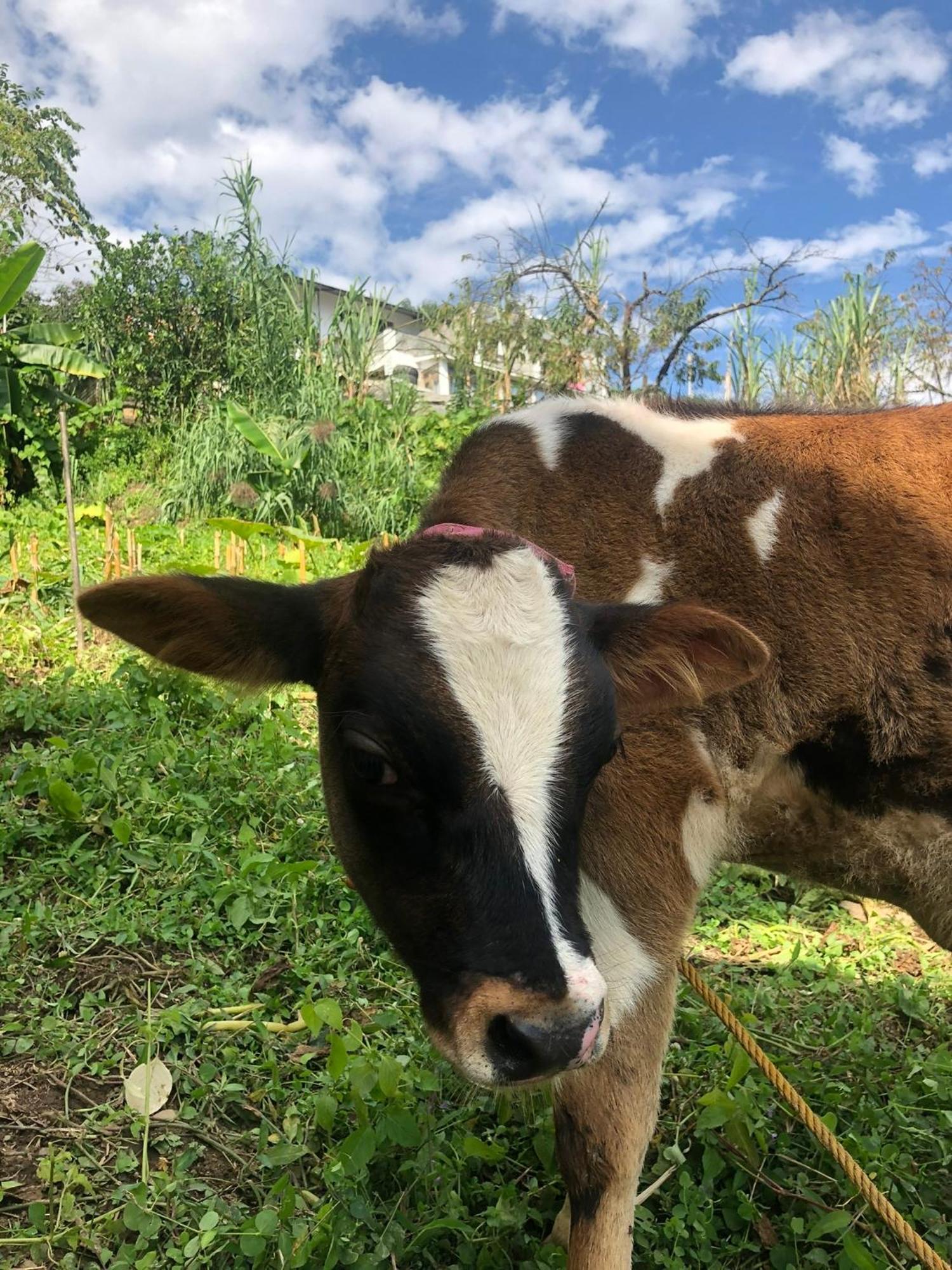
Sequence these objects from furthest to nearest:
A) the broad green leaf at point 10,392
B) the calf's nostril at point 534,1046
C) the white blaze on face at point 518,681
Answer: the broad green leaf at point 10,392
the white blaze on face at point 518,681
the calf's nostril at point 534,1046

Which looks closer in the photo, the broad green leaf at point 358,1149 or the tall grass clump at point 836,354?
the broad green leaf at point 358,1149

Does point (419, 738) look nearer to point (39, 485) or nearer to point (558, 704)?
point (558, 704)

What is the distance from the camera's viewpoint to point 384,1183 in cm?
225

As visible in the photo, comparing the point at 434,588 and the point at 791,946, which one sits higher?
the point at 434,588

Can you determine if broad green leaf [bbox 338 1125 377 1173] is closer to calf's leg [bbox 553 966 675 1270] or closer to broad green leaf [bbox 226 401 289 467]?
calf's leg [bbox 553 966 675 1270]

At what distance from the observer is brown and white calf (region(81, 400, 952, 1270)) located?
1.55 metres

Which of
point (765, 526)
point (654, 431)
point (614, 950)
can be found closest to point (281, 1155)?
point (614, 950)

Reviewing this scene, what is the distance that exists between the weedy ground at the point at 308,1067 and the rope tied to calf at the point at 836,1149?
0.42 ft

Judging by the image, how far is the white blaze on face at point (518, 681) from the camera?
153cm

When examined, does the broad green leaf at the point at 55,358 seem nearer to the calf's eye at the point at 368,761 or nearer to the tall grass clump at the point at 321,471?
the tall grass clump at the point at 321,471

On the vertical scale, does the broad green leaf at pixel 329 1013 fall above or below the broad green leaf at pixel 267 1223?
above

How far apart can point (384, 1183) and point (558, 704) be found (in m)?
1.45

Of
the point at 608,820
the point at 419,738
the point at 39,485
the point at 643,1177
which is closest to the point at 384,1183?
the point at 643,1177

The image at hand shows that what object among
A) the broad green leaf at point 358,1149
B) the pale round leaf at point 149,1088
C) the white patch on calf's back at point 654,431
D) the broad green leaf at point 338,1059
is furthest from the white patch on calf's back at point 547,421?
the pale round leaf at point 149,1088
